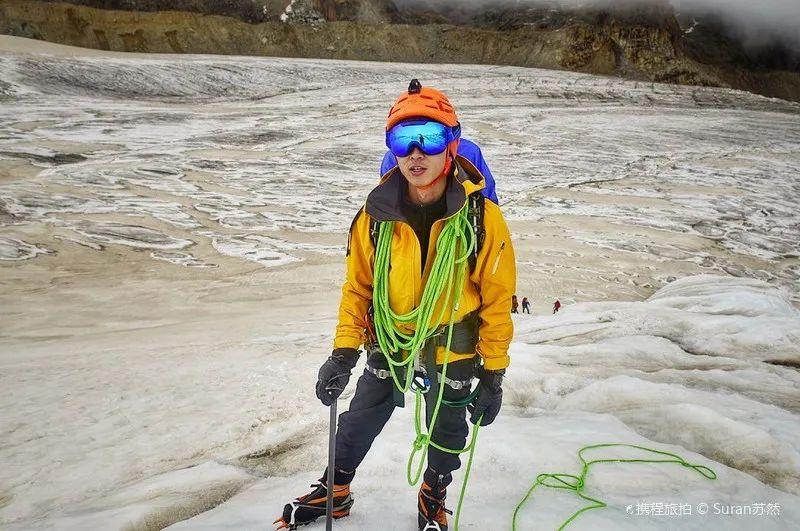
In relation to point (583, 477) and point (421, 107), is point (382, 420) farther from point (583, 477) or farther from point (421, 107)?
point (421, 107)

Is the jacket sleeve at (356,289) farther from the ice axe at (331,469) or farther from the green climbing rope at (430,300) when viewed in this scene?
the ice axe at (331,469)

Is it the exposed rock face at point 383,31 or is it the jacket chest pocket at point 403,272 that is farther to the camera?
the exposed rock face at point 383,31

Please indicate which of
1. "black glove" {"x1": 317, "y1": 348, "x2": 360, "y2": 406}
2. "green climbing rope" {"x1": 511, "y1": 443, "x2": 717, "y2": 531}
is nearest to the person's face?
"black glove" {"x1": 317, "y1": 348, "x2": 360, "y2": 406}

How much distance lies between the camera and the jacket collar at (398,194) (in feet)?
6.55

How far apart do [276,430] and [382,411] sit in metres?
1.21

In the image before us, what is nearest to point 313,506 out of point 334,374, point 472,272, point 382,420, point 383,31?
point 382,420

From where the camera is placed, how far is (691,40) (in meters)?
96.1

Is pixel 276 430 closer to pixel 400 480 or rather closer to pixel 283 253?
pixel 400 480

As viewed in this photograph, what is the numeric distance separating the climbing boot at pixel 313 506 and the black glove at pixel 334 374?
0.45 m

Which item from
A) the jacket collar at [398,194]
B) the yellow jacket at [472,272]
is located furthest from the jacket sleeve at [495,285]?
the jacket collar at [398,194]

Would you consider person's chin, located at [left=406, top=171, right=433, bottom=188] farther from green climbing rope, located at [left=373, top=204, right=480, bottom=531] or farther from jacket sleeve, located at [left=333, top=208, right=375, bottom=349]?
jacket sleeve, located at [left=333, top=208, right=375, bottom=349]

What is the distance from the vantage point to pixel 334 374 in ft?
6.99

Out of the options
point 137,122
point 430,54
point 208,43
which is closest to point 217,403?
point 137,122

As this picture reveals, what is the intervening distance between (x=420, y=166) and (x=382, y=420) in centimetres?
107
